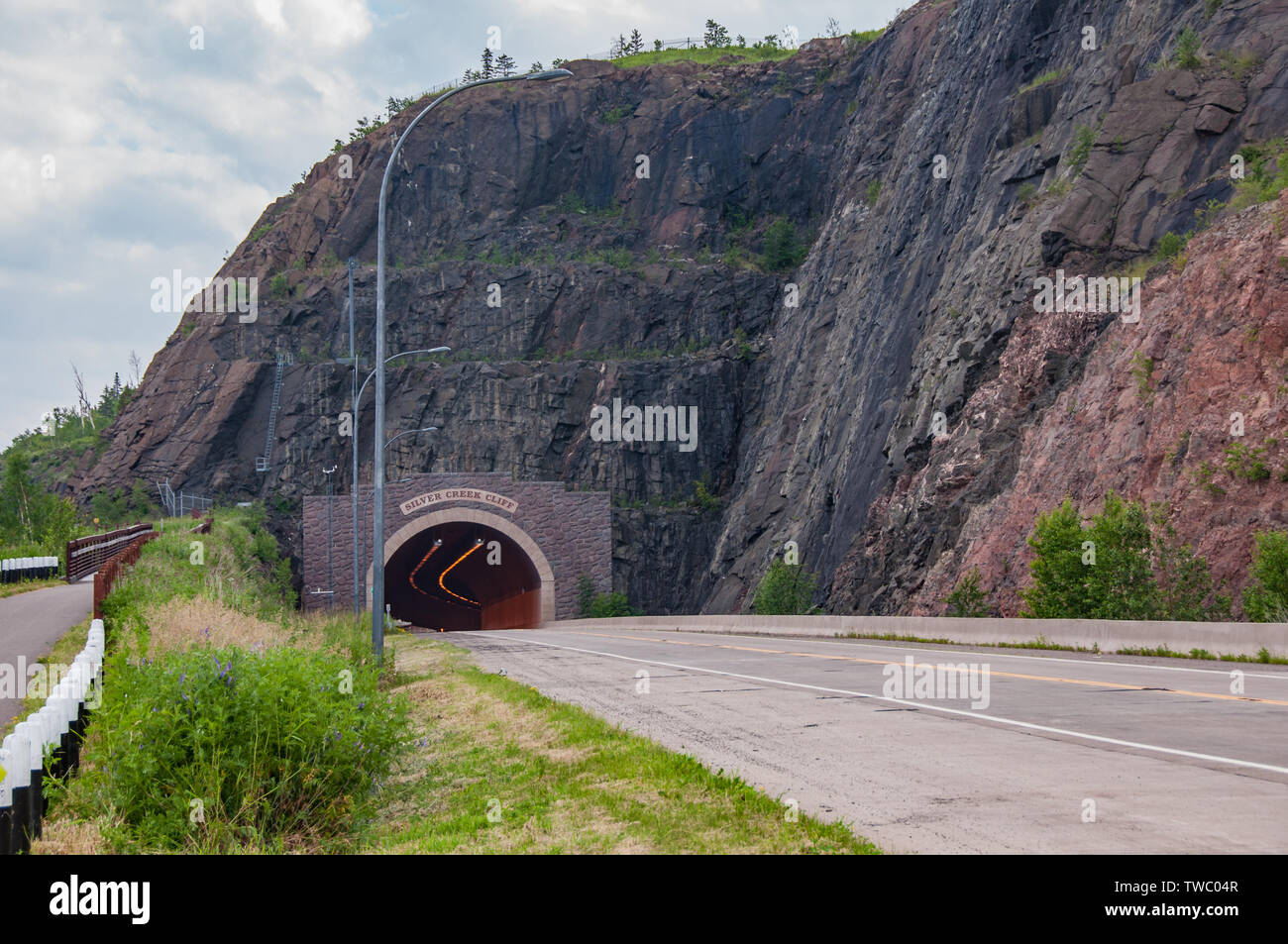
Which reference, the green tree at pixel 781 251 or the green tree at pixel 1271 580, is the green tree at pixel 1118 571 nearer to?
the green tree at pixel 1271 580

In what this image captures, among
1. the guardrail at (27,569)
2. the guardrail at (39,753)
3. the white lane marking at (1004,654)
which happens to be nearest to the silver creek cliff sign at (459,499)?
the guardrail at (27,569)

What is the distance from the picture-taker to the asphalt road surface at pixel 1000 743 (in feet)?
22.5

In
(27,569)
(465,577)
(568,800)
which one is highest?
(27,569)

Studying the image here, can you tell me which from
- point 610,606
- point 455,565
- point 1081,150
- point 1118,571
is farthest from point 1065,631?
point 455,565

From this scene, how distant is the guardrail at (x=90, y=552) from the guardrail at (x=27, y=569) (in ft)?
3.43

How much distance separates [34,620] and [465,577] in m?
56.9

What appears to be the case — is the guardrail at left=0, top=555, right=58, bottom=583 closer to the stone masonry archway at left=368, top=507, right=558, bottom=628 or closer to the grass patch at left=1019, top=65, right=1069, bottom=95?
the stone masonry archway at left=368, top=507, right=558, bottom=628

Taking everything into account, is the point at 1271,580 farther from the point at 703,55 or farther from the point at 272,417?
the point at 703,55

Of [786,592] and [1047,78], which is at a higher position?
[1047,78]

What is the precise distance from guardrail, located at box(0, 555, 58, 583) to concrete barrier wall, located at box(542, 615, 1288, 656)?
→ 22095 millimetres

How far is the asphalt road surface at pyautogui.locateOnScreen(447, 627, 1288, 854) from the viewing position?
6.86 m

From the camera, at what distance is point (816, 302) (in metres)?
59.9

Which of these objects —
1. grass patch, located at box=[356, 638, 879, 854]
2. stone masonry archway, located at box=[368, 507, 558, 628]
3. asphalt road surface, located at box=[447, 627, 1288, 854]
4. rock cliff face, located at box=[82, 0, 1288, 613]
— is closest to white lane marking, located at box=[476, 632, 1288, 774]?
asphalt road surface, located at box=[447, 627, 1288, 854]
